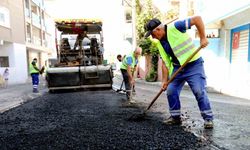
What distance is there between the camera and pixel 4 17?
725 inches

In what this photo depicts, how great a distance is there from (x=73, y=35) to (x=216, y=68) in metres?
5.98

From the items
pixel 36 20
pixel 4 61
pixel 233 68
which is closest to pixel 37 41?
pixel 36 20

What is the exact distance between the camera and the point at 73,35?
10.4m

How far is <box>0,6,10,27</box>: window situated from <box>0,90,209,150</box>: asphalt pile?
15.0m

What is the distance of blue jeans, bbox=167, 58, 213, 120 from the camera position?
3.48 metres

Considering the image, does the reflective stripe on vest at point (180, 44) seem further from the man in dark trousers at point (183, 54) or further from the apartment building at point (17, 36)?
the apartment building at point (17, 36)

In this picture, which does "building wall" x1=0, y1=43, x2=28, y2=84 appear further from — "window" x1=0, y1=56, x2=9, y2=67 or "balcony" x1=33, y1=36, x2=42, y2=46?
"balcony" x1=33, y1=36, x2=42, y2=46

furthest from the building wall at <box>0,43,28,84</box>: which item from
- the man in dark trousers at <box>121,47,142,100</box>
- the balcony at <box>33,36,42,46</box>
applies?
the man in dark trousers at <box>121,47,142,100</box>

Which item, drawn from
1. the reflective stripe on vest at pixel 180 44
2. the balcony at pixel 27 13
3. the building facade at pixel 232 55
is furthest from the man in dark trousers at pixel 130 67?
the balcony at pixel 27 13

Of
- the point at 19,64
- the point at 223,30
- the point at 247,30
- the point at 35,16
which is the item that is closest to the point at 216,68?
the point at 223,30

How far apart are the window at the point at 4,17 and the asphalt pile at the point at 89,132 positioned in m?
15.0

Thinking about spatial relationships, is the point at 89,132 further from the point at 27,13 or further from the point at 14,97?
the point at 27,13

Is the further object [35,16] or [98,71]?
[35,16]

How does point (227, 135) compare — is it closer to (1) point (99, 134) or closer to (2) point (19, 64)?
(1) point (99, 134)
